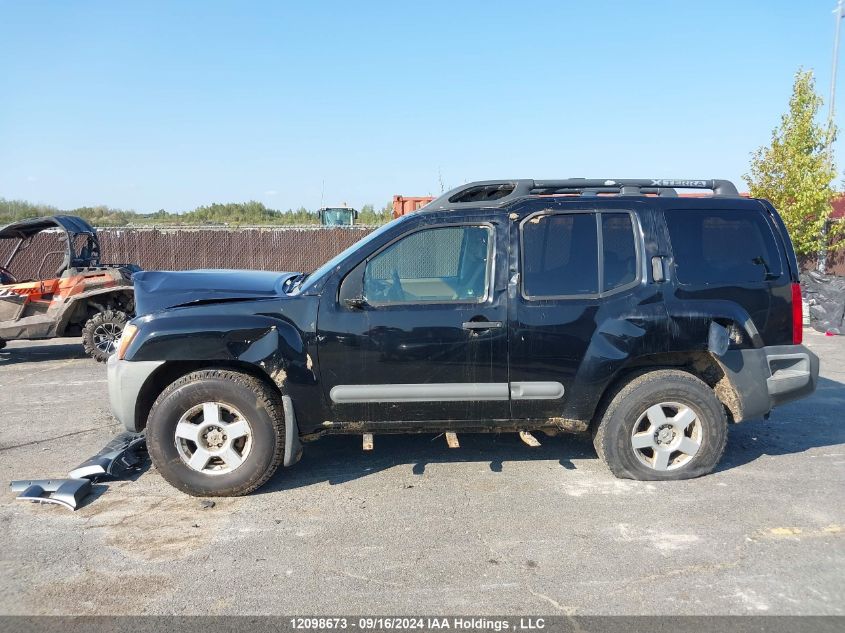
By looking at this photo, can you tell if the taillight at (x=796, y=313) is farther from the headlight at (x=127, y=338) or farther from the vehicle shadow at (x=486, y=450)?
the headlight at (x=127, y=338)

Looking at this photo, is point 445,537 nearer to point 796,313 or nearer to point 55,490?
point 55,490

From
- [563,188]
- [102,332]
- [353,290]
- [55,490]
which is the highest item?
[563,188]

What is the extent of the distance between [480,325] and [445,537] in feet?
4.53

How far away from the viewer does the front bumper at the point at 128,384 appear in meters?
4.38

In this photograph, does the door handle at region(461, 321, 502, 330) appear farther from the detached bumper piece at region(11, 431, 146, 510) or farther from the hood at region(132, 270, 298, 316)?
the detached bumper piece at region(11, 431, 146, 510)

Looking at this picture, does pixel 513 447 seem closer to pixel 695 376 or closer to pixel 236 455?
pixel 695 376

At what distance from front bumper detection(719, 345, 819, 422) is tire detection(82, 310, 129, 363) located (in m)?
7.73

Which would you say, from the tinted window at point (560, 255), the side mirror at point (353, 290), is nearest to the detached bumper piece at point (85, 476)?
the side mirror at point (353, 290)

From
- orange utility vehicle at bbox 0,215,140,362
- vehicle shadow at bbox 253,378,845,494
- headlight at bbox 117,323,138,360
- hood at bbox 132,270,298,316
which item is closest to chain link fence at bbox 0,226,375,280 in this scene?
orange utility vehicle at bbox 0,215,140,362

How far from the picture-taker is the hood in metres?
4.49

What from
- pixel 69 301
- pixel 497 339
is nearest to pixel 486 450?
pixel 497 339

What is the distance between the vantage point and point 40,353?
10.3 m

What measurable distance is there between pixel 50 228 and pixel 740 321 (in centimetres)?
916

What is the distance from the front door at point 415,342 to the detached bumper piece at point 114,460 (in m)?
1.74
